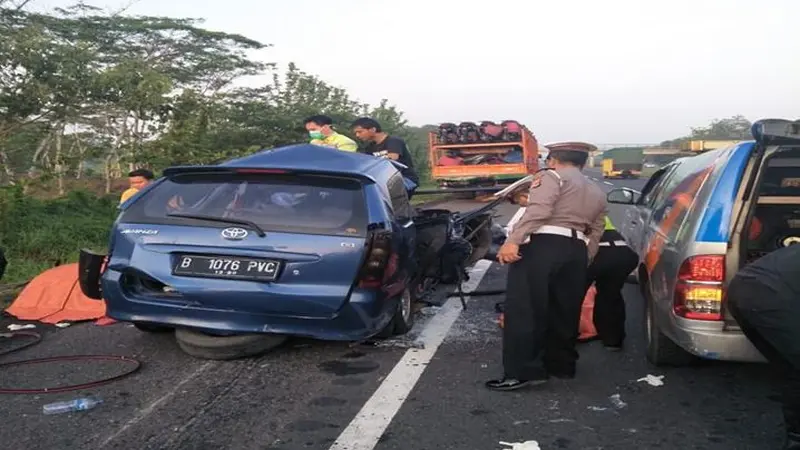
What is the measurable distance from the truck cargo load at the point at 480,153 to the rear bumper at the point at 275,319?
776 inches

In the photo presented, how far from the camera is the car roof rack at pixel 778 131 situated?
385cm

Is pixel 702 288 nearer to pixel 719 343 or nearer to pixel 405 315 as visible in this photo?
pixel 719 343

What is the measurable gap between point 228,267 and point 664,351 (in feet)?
9.24

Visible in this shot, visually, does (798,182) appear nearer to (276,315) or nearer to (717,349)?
(717,349)

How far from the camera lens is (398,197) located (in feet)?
19.1

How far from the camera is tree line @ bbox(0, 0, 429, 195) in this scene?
12625 millimetres

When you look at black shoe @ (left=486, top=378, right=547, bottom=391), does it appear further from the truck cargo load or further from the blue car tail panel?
the truck cargo load

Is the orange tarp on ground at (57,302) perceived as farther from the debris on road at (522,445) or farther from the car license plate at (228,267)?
the debris on road at (522,445)

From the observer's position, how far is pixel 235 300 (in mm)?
4617

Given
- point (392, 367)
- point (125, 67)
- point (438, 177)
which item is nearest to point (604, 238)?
point (392, 367)

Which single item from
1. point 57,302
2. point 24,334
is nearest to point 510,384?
point 24,334

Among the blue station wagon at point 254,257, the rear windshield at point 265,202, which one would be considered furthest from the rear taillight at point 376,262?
the rear windshield at point 265,202

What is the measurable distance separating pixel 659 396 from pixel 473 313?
252 centimetres

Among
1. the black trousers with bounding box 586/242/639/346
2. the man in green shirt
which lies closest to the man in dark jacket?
the man in green shirt
